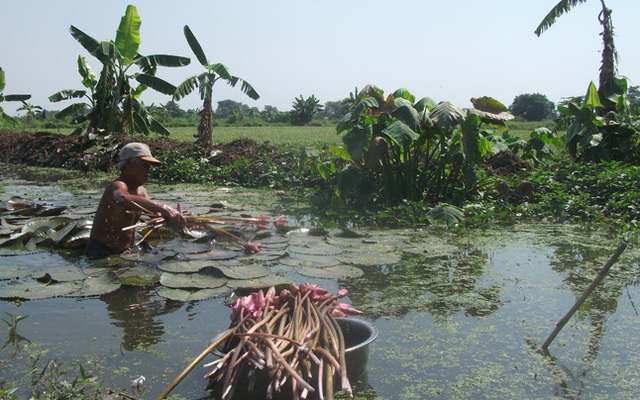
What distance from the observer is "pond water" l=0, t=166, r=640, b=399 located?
2.88 meters

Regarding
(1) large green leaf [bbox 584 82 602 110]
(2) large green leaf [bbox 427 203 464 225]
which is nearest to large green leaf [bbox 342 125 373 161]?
(2) large green leaf [bbox 427 203 464 225]

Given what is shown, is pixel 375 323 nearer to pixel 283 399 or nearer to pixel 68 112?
pixel 283 399

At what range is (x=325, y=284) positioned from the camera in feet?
14.7

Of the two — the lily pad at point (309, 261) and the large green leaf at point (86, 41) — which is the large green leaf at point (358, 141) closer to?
the lily pad at point (309, 261)

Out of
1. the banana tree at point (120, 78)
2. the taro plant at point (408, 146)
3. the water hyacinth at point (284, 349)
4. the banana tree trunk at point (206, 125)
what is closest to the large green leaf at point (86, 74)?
the banana tree at point (120, 78)

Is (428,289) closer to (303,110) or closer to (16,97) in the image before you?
(16,97)

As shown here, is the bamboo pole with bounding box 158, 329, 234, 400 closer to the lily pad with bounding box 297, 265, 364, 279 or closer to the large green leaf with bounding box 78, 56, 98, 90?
the lily pad with bounding box 297, 265, 364, 279

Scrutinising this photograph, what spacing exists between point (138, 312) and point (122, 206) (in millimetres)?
1315

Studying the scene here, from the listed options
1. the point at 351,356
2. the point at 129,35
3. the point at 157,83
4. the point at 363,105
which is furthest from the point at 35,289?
the point at 157,83

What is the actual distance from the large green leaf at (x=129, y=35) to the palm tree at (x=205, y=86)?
1.46 metres

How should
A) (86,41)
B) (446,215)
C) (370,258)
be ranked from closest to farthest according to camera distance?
(370,258)
(446,215)
(86,41)

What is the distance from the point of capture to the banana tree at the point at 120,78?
14352mm

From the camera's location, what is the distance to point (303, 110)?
42.8 metres

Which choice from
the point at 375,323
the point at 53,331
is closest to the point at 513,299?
the point at 375,323
